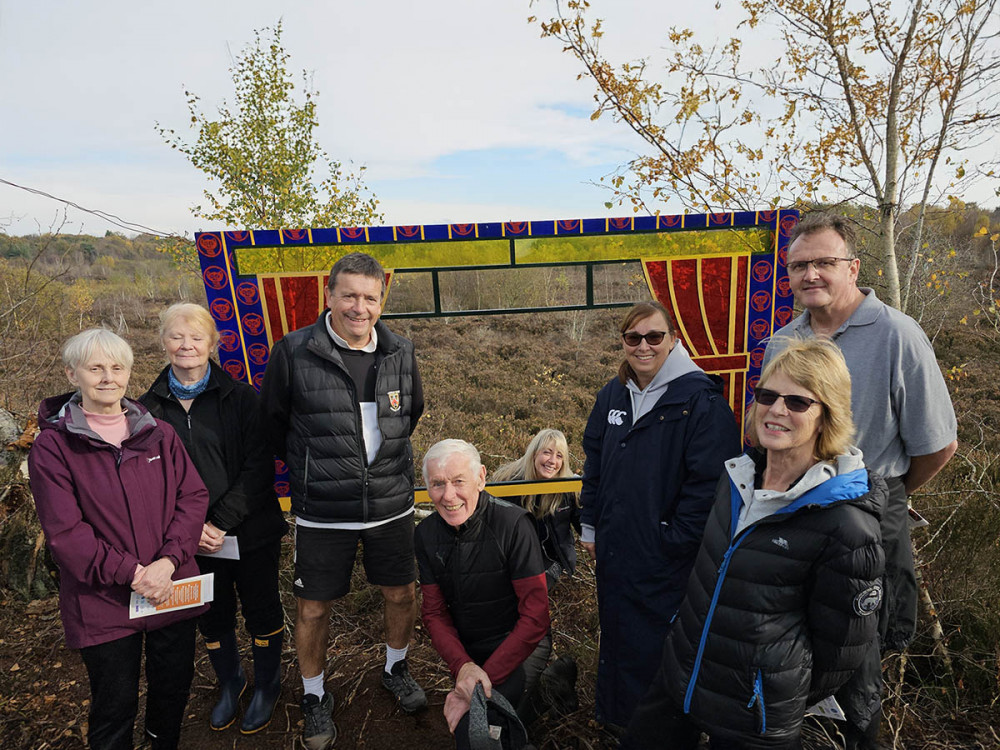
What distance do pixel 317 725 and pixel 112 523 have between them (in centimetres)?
133

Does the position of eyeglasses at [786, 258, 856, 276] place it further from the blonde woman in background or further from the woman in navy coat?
the blonde woman in background

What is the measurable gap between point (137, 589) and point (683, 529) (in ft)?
6.64

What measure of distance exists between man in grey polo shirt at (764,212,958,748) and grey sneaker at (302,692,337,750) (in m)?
2.14

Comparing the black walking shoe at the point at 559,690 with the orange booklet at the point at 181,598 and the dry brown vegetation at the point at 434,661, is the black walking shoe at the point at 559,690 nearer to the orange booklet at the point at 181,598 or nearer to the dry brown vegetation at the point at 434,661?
the dry brown vegetation at the point at 434,661

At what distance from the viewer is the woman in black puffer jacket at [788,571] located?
4.84 feet

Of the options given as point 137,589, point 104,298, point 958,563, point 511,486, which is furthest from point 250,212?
point 104,298

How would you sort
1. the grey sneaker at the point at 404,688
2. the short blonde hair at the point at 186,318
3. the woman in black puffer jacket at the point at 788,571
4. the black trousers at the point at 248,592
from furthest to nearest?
the grey sneaker at the point at 404,688 < the black trousers at the point at 248,592 < the short blonde hair at the point at 186,318 < the woman in black puffer jacket at the point at 788,571

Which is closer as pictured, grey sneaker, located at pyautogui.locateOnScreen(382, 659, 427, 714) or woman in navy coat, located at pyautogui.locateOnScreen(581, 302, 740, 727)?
woman in navy coat, located at pyautogui.locateOnScreen(581, 302, 740, 727)

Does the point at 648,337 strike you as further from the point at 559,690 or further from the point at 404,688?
the point at 404,688

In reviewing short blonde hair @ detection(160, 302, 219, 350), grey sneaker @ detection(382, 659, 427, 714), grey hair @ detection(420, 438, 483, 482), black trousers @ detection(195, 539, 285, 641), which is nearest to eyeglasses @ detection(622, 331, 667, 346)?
grey hair @ detection(420, 438, 483, 482)

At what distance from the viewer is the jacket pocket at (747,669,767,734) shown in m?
1.58

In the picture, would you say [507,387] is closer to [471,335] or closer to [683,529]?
[471,335]

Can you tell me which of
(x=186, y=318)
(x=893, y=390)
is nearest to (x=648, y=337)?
(x=893, y=390)

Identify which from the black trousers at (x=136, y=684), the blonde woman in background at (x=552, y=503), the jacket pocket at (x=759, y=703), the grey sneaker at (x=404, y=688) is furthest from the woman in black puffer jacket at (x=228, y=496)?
the jacket pocket at (x=759, y=703)
